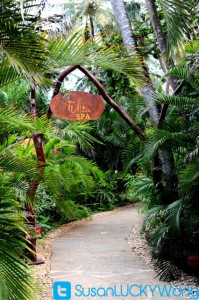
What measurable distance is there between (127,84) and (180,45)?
6.92 ft

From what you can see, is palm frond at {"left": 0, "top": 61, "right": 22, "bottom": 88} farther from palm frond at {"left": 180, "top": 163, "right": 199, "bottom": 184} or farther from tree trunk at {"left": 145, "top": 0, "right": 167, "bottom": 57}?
tree trunk at {"left": 145, "top": 0, "right": 167, "bottom": 57}

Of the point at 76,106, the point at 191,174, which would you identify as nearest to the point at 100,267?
the point at 191,174

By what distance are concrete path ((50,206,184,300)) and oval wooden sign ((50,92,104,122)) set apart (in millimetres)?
1798

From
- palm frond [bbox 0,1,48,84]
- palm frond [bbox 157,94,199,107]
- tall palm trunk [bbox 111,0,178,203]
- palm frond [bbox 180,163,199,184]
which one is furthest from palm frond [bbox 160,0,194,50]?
palm frond [bbox 0,1,48,84]

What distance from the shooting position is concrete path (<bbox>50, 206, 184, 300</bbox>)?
403cm

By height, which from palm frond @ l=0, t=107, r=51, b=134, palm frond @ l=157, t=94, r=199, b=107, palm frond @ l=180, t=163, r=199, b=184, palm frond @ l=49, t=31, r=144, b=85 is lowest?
palm frond @ l=180, t=163, r=199, b=184

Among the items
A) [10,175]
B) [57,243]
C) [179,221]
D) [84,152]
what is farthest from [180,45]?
[84,152]

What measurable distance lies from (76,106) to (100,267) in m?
2.13

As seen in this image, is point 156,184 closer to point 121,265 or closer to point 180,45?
point 121,265

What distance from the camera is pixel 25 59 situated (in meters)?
2.39

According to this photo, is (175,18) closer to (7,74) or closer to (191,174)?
(191,174)

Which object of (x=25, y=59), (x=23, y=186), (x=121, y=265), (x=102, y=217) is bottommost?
(x=102, y=217)

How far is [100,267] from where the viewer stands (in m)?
5.02

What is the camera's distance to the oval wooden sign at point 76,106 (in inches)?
166
